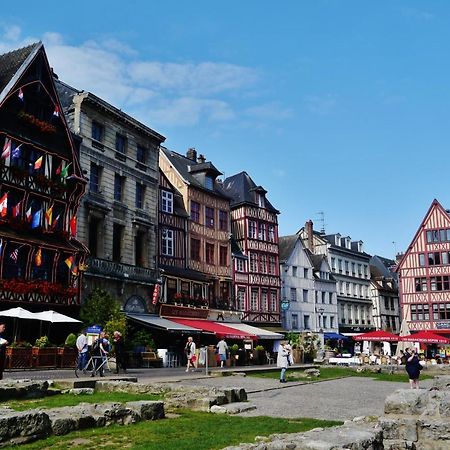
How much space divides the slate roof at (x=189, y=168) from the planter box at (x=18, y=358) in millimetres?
22392

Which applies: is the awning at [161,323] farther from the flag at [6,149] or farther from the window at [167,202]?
the flag at [6,149]

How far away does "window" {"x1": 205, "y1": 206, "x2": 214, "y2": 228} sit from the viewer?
45094 mm

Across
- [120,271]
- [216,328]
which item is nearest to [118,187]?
[120,271]

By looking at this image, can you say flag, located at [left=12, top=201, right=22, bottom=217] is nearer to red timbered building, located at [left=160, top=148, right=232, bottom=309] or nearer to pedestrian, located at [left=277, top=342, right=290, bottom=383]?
red timbered building, located at [left=160, top=148, right=232, bottom=309]

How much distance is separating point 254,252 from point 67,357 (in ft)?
92.4

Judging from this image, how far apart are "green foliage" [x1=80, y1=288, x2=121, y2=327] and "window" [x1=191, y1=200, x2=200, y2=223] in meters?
14.3

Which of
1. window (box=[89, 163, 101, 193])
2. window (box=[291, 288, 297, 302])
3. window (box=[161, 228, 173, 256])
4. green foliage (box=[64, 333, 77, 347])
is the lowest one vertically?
green foliage (box=[64, 333, 77, 347])

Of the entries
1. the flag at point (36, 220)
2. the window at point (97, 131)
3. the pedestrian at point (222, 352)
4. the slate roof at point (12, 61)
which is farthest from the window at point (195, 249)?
the slate roof at point (12, 61)

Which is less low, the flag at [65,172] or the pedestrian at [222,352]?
the flag at [65,172]

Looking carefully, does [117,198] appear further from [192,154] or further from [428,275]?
[428,275]

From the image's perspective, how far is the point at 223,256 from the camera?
1834 inches

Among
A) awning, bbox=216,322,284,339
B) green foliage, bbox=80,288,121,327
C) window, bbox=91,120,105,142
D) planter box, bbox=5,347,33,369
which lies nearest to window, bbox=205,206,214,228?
awning, bbox=216,322,284,339

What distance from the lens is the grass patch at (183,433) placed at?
319 inches

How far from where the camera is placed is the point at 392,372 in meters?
32.3
